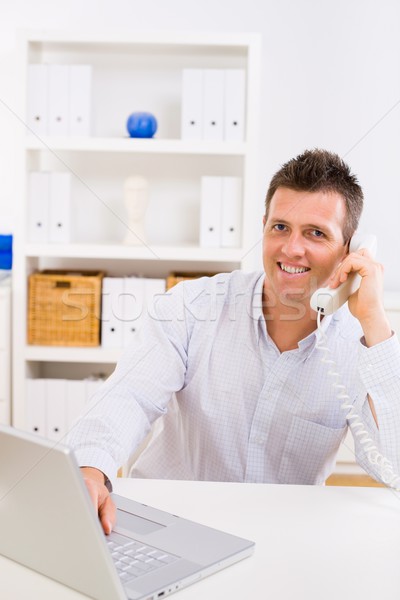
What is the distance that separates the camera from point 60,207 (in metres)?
2.94

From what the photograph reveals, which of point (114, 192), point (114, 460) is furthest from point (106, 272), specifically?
point (114, 460)

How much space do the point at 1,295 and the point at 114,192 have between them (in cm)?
66

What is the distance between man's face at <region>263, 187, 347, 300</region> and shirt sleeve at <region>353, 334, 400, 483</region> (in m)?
0.22

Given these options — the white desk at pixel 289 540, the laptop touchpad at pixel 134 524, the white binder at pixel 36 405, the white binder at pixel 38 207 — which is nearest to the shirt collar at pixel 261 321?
the white desk at pixel 289 540

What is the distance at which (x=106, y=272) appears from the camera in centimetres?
326

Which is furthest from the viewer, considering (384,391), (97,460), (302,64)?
(302,64)

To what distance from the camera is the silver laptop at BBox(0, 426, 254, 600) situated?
29.7 inches

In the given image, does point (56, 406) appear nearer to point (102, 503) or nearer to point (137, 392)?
point (137, 392)

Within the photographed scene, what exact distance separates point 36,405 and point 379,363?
198cm

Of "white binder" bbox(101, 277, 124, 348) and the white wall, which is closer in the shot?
"white binder" bbox(101, 277, 124, 348)

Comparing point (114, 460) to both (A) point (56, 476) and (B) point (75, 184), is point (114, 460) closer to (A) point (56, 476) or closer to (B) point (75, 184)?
(A) point (56, 476)

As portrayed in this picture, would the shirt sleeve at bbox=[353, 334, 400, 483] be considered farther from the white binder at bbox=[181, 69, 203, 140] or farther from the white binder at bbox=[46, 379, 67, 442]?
the white binder at bbox=[46, 379, 67, 442]

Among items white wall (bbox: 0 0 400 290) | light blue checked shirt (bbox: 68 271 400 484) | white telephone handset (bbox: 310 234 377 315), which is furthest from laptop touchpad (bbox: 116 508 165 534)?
white wall (bbox: 0 0 400 290)

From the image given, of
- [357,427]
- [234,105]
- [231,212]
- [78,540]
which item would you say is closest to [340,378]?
[357,427]
